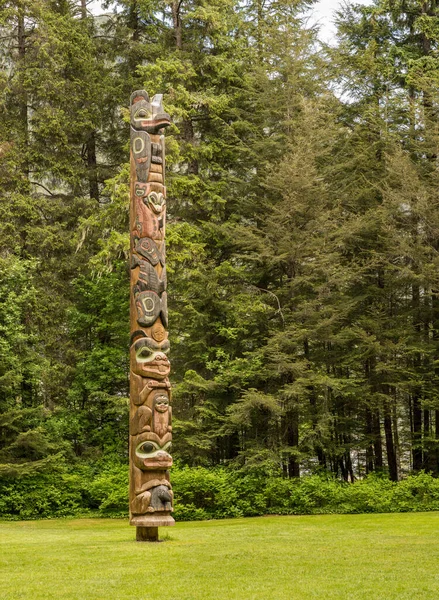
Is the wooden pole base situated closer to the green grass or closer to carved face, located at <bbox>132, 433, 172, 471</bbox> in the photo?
the green grass

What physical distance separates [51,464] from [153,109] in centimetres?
1467

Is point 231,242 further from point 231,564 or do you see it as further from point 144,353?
point 231,564

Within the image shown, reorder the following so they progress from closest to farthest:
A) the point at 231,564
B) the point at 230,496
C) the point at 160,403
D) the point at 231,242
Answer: the point at 231,564
the point at 160,403
the point at 230,496
the point at 231,242

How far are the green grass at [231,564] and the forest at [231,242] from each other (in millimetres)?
6937

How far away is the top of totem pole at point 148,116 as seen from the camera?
14.6 meters

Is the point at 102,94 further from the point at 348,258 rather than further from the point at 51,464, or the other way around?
the point at 51,464

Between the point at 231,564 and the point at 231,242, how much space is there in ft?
53.0

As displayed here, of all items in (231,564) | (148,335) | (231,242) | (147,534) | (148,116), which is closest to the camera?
(231,564)

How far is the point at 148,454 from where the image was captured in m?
13.5

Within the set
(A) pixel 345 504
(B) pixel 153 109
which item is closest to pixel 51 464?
(A) pixel 345 504

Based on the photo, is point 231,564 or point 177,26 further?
point 177,26

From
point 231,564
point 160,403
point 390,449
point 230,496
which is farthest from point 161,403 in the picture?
point 390,449

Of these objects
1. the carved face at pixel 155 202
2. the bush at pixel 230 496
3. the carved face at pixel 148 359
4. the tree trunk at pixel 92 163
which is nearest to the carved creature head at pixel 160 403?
the carved face at pixel 148 359

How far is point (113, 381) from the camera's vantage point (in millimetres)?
29562
